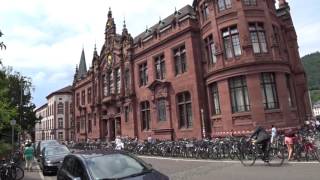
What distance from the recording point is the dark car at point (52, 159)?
688 inches

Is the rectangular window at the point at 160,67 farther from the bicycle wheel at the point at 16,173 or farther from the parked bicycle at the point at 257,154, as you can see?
the bicycle wheel at the point at 16,173

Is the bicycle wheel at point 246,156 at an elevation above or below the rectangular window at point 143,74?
below

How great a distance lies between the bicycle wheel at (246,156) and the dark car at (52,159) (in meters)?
8.80

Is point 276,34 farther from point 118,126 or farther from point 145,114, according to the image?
point 118,126

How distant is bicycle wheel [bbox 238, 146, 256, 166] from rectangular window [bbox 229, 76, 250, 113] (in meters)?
8.74

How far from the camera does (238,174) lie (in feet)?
42.5

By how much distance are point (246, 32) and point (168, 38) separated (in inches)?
355

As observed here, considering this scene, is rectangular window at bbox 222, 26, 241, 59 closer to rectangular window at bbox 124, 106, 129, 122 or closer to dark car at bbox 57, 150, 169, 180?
Result: rectangular window at bbox 124, 106, 129, 122

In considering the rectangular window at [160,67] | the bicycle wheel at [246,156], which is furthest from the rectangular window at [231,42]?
the bicycle wheel at [246,156]

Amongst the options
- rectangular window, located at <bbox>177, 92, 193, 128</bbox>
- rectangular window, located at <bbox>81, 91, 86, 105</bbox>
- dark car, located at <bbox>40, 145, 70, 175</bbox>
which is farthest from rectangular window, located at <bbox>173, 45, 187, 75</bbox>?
rectangular window, located at <bbox>81, 91, 86, 105</bbox>

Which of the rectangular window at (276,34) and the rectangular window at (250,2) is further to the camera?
the rectangular window at (276,34)

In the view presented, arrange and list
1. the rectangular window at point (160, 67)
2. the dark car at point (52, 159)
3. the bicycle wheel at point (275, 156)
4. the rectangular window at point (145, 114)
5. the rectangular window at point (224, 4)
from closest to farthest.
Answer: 1. the bicycle wheel at point (275, 156)
2. the dark car at point (52, 159)
3. the rectangular window at point (224, 4)
4. the rectangular window at point (160, 67)
5. the rectangular window at point (145, 114)

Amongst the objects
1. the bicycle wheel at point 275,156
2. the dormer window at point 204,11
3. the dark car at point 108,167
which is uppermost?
the dormer window at point 204,11

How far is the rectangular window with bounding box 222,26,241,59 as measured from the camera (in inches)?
1040
